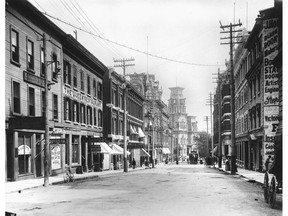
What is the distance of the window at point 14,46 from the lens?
74.4 feet

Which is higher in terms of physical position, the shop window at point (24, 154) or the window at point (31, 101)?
the window at point (31, 101)

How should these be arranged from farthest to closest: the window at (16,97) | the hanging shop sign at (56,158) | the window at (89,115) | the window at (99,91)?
1. the window at (99,91)
2. the window at (89,115)
3. the hanging shop sign at (56,158)
4. the window at (16,97)

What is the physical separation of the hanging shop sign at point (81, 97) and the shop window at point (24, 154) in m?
7.47

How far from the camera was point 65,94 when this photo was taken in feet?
103

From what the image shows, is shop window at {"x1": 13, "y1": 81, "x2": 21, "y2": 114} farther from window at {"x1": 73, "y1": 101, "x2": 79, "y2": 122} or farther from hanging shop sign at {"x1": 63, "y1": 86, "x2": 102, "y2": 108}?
window at {"x1": 73, "y1": 101, "x2": 79, "y2": 122}

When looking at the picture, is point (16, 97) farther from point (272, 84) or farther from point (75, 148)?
point (272, 84)

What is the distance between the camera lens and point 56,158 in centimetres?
2977

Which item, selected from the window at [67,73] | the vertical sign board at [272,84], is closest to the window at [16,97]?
the window at [67,73]

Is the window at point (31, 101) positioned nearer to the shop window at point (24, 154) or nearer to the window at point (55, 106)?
the shop window at point (24, 154)

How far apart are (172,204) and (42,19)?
1836 centimetres

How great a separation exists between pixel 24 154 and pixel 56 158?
5.72 meters

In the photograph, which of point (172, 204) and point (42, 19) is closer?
point (172, 204)
